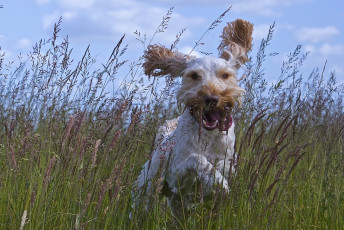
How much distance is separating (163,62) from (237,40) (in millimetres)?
1029

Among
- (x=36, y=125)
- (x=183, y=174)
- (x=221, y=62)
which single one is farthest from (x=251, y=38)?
(x=36, y=125)

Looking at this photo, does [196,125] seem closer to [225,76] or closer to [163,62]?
[225,76]

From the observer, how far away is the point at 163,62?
5469 millimetres

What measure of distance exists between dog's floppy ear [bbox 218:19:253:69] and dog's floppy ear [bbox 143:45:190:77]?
1.79 feet

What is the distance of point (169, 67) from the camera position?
550 cm

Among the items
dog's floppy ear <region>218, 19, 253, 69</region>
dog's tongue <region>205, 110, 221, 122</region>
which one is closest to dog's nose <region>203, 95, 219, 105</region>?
dog's tongue <region>205, 110, 221, 122</region>

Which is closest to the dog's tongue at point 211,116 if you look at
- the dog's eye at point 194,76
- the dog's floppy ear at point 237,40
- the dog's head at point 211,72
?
the dog's head at point 211,72

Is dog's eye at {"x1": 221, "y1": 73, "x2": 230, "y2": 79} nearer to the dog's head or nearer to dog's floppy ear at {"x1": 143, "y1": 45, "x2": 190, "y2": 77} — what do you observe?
the dog's head

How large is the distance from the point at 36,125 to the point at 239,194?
6.58 feet

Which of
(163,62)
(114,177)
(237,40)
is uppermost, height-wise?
(237,40)

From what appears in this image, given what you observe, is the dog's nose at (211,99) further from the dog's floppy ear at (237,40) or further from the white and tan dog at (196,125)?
the dog's floppy ear at (237,40)

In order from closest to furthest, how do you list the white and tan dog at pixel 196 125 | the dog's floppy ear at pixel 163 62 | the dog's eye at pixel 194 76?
the white and tan dog at pixel 196 125, the dog's eye at pixel 194 76, the dog's floppy ear at pixel 163 62

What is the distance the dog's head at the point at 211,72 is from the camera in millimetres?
4453

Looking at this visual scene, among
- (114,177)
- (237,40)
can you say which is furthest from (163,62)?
(114,177)
